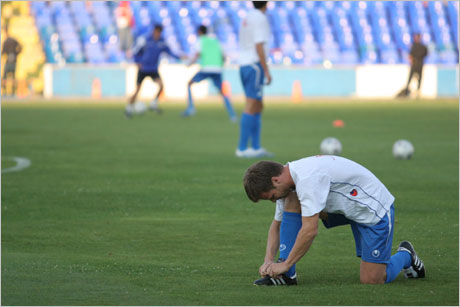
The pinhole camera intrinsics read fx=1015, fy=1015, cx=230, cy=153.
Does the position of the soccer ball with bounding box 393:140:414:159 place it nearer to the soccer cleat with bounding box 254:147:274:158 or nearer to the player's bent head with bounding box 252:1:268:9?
the soccer cleat with bounding box 254:147:274:158

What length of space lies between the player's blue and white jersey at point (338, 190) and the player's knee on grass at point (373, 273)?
0.82 ft

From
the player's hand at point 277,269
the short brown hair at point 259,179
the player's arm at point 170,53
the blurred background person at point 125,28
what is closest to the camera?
the short brown hair at point 259,179

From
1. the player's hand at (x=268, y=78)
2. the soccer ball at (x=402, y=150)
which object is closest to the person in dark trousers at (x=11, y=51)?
the player's hand at (x=268, y=78)

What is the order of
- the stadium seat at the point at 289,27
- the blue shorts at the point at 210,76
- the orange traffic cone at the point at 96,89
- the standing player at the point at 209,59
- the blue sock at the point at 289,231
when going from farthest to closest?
the stadium seat at the point at 289,27
the orange traffic cone at the point at 96,89
the standing player at the point at 209,59
the blue shorts at the point at 210,76
the blue sock at the point at 289,231

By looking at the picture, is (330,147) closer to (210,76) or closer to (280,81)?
(210,76)

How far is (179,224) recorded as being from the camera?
852cm

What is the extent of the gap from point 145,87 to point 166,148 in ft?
74.3

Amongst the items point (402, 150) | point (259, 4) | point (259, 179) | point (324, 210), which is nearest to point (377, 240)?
point (324, 210)

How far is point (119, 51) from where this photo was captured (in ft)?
143

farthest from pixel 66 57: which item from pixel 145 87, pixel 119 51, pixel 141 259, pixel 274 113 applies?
pixel 141 259

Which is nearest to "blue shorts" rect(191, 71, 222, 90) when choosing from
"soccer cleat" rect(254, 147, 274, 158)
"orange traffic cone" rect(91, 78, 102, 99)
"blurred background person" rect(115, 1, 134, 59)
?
"soccer cleat" rect(254, 147, 274, 158)

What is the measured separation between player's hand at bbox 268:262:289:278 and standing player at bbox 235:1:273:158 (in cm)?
799

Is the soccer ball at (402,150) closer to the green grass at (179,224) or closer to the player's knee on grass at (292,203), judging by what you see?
the green grass at (179,224)

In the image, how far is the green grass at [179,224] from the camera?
5.88 meters
